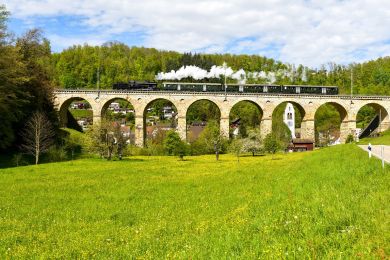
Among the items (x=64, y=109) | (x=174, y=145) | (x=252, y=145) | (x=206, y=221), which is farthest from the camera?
(x=64, y=109)

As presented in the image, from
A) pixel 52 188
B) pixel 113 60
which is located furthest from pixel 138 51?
pixel 52 188

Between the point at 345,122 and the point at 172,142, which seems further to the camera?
the point at 345,122

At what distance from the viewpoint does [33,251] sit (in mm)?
8734

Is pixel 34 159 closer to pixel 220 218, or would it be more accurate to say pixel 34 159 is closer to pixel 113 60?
pixel 220 218

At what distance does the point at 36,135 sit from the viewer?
39312 millimetres

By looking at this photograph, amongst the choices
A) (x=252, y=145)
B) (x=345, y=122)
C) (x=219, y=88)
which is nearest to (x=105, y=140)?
(x=252, y=145)

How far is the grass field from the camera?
22.8ft

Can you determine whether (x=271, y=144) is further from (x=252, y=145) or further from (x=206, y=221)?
(x=206, y=221)

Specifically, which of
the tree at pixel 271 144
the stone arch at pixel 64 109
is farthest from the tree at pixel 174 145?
the stone arch at pixel 64 109

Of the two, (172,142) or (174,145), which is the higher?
(172,142)

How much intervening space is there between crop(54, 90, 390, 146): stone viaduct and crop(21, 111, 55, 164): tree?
2018 cm

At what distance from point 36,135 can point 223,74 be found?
115139 millimetres

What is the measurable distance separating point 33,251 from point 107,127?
37.8 meters

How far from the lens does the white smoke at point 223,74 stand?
132 m
